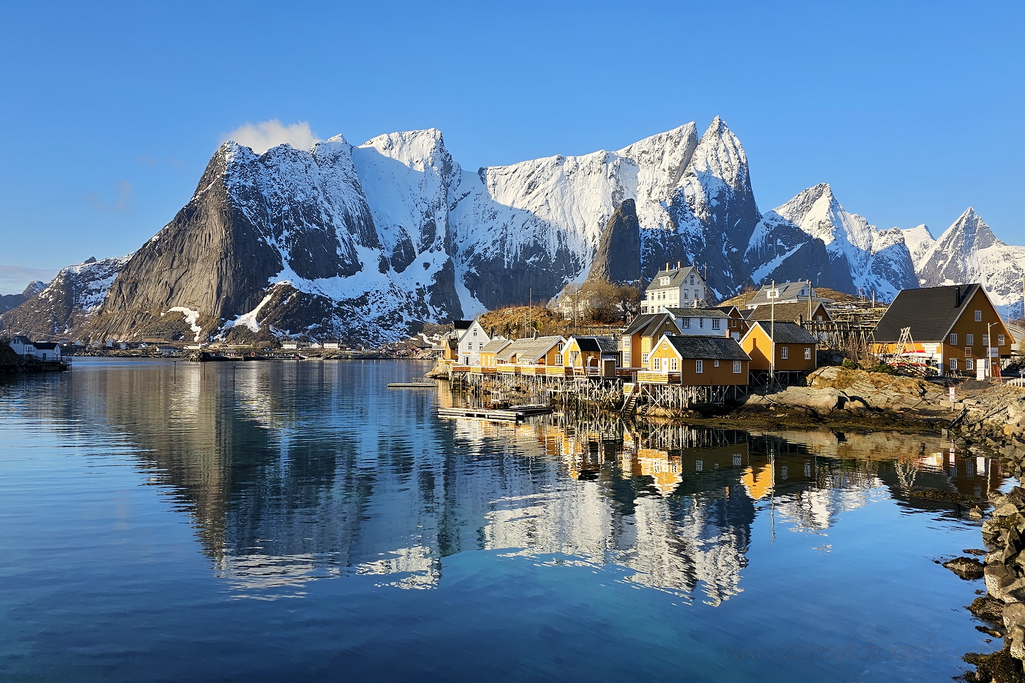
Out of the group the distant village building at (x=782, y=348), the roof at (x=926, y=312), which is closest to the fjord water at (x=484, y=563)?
the distant village building at (x=782, y=348)

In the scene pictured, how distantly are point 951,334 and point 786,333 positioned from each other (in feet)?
49.0

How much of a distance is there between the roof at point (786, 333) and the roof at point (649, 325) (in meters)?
8.40

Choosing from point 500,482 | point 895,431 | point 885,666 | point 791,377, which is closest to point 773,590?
point 885,666

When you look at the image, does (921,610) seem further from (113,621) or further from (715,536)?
(113,621)

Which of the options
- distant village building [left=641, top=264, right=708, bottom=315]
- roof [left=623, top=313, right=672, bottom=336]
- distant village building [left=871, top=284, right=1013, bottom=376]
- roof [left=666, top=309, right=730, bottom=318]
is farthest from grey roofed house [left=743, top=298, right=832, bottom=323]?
distant village building [left=641, top=264, right=708, bottom=315]

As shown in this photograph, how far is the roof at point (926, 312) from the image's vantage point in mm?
63812

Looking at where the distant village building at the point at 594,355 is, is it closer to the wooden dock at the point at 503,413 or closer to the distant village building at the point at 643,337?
the distant village building at the point at 643,337

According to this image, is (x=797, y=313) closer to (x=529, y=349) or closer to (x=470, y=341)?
(x=529, y=349)

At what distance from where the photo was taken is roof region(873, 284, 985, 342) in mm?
63812

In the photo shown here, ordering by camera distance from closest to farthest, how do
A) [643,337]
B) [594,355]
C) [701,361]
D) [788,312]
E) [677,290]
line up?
[701,361]
[643,337]
[594,355]
[788,312]
[677,290]

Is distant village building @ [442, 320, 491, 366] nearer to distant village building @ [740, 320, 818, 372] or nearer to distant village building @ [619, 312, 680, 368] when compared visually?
distant village building @ [619, 312, 680, 368]

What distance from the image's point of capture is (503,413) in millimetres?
63281

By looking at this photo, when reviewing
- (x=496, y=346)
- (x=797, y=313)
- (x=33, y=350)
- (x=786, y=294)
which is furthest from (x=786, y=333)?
(x=33, y=350)

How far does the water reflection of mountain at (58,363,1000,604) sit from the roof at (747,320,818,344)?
1468 centimetres
